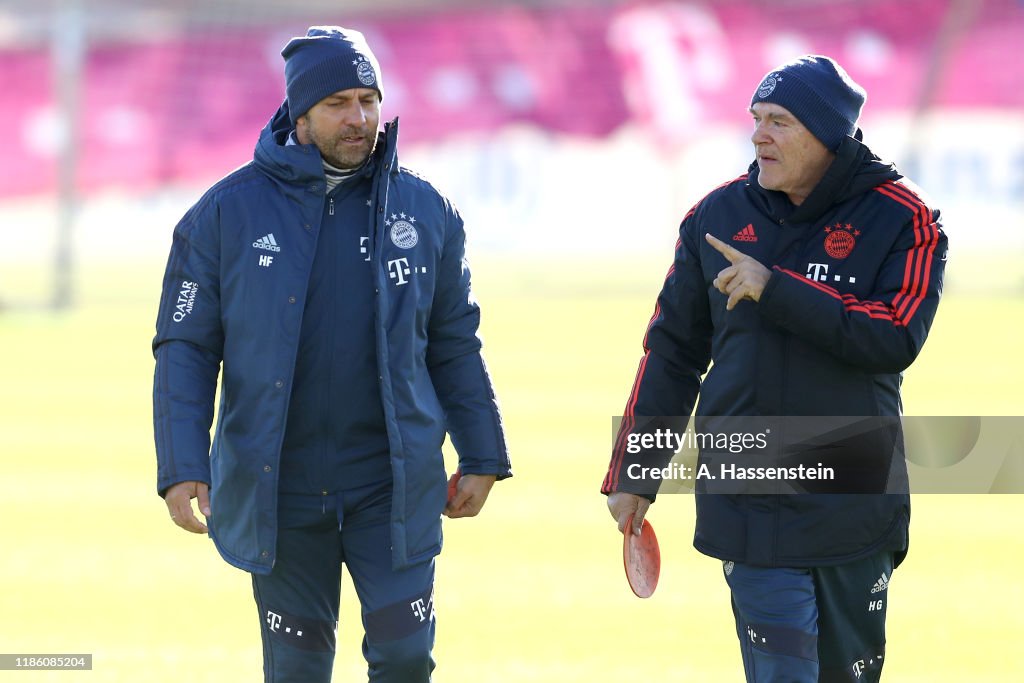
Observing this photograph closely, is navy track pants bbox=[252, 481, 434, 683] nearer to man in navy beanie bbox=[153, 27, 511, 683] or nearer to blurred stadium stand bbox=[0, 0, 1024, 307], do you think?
man in navy beanie bbox=[153, 27, 511, 683]

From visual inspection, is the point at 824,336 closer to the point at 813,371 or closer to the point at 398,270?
the point at 813,371

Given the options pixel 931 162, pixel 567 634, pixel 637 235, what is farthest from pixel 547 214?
pixel 567 634

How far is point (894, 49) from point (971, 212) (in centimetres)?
502

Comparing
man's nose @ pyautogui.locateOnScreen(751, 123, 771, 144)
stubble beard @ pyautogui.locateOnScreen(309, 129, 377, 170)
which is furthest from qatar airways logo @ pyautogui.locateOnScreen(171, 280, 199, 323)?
man's nose @ pyautogui.locateOnScreen(751, 123, 771, 144)

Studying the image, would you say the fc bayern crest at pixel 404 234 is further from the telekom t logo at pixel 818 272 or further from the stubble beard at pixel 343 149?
the telekom t logo at pixel 818 272

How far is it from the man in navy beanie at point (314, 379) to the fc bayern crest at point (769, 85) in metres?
1.04

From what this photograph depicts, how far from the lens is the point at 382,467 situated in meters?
4.76

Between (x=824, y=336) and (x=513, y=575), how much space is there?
13.1 feet

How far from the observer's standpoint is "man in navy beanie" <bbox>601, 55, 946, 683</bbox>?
4551 millimetres

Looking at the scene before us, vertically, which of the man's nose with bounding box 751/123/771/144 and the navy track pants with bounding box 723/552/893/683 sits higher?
the man's nose with bounding box 751/123/771/144

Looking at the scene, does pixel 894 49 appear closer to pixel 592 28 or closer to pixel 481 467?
pixel 592 28

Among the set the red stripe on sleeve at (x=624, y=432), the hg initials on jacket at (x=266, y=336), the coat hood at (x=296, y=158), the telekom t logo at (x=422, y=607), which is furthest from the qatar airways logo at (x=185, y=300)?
the red stripe on sleeve at (x=624, y=432)

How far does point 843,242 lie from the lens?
15.2ft

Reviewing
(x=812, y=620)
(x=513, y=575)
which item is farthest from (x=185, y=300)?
(x=513, y=575)
